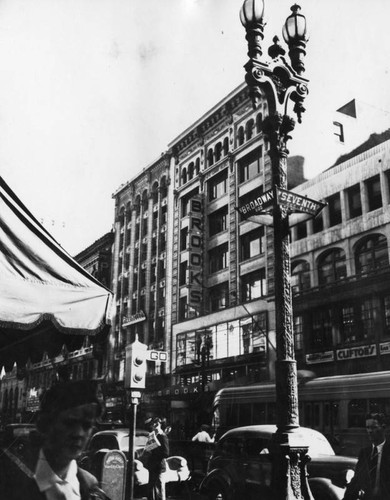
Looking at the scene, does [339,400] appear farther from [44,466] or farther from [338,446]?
[44,466]

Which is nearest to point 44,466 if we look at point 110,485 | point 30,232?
point 30,232

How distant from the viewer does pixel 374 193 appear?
2739 centimetres

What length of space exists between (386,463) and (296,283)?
26994 millimetres

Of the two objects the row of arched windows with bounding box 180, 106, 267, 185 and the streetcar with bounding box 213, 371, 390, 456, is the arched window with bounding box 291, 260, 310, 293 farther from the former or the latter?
the streetcar with bounding box 213, 371, 390, 456

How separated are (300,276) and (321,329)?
3815mm

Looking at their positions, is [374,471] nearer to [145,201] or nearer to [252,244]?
[252,244]

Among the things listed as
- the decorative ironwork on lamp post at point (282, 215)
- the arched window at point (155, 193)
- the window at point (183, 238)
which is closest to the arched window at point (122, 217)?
the arched window at point (155, 193)

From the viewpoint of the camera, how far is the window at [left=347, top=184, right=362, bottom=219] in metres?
28.2

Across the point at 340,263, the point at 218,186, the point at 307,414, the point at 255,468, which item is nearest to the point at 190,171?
the point at 218,186

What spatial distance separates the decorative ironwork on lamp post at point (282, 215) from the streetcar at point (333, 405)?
943cm

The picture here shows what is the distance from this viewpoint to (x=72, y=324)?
3.67 meters

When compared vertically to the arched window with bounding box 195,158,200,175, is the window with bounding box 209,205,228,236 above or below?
below

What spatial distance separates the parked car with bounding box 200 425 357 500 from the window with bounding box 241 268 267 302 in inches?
909

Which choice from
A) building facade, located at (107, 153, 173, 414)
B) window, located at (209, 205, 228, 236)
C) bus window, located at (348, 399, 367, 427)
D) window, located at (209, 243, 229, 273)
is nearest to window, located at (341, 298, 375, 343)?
bus window, located at (348, 399, 367, 427)
